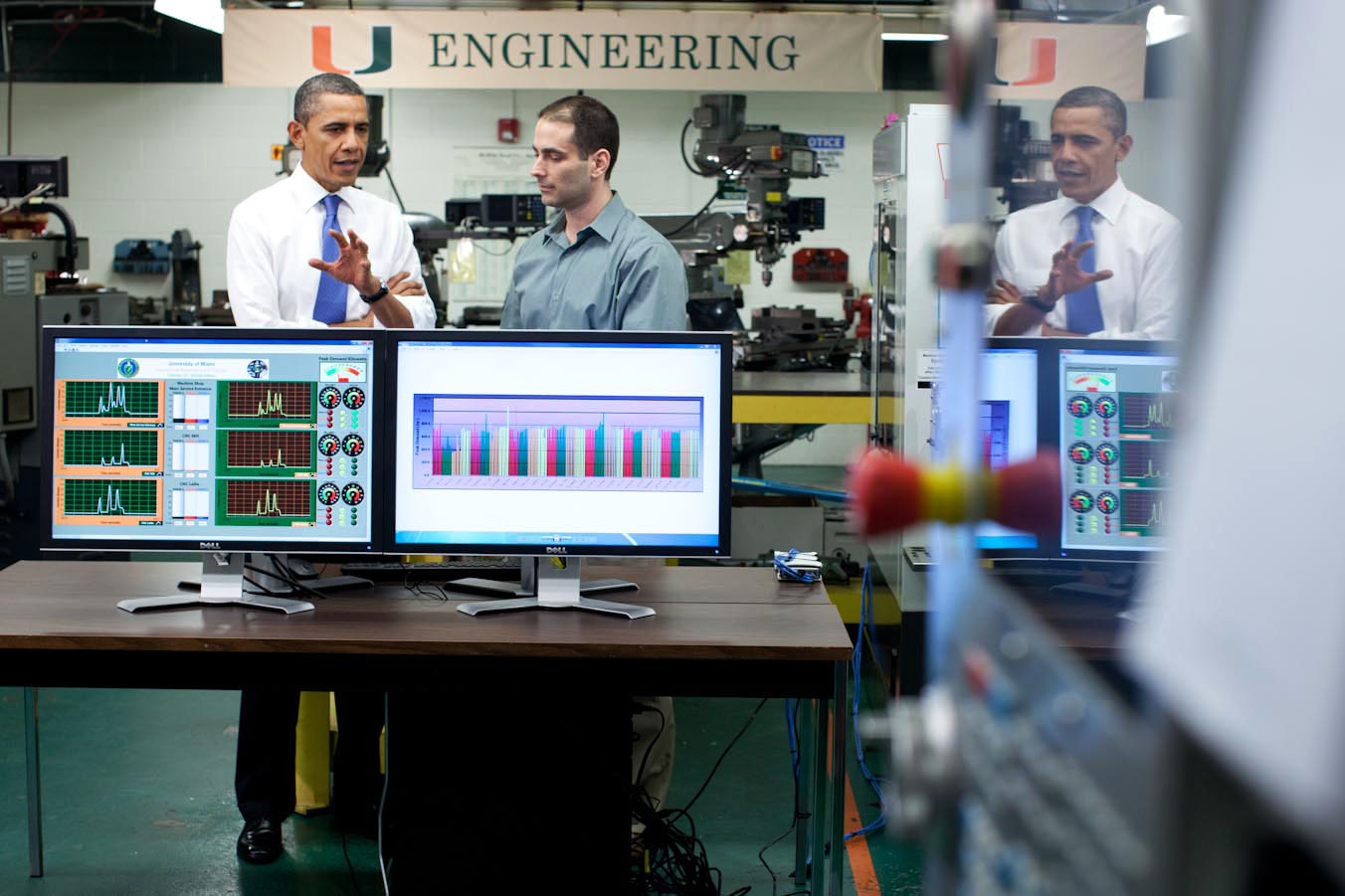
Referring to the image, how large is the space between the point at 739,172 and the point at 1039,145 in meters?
4.36

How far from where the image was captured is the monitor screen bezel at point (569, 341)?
2.30m

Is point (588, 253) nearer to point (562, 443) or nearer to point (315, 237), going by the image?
point (315, 237)

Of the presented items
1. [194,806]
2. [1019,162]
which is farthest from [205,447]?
[1019,162]

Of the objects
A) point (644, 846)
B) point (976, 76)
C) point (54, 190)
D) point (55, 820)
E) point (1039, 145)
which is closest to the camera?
point (976, 76)

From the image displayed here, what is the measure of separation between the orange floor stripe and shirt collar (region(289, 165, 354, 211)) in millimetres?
1898

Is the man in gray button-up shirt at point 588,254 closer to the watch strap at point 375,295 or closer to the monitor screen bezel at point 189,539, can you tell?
the watch strap at point 375,295

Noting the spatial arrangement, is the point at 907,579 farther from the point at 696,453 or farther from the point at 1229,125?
the point at 1229,125

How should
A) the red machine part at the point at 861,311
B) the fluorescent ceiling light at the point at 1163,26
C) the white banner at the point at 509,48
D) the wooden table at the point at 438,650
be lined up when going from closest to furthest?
1. the fluorescent ceiling light at the point at 1163,26
2. the wooden table at the point at 438,650
3. the white banner at the point at 509,48
4. the red machine part at the point at 861,311

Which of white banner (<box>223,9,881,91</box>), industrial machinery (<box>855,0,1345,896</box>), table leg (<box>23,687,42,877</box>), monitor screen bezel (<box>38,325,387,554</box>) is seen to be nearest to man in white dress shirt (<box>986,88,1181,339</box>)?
industrial machinery (<box>855,0,1345,896</box>)

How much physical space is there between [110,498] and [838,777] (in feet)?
4.50

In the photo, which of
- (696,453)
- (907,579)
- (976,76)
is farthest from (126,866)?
(976,76)

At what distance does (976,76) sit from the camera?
1.82 feet

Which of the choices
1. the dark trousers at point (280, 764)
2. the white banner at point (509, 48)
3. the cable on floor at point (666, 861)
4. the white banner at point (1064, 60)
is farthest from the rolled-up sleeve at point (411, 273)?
the white banner at point (509, 48)

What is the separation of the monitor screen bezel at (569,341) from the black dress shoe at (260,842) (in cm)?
105
